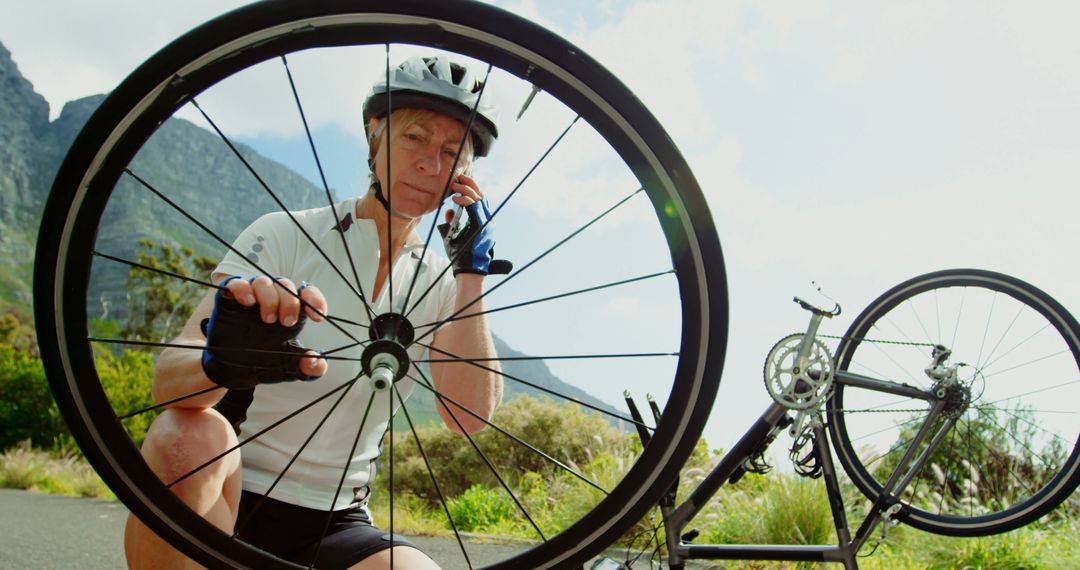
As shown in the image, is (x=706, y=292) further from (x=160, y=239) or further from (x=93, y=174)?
(x=160, y=239)

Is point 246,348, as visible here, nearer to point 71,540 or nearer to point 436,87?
point 436,87

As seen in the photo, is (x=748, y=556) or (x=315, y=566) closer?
(x=315, y=566)

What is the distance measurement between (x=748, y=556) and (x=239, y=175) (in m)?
135

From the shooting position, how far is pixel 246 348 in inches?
52.7

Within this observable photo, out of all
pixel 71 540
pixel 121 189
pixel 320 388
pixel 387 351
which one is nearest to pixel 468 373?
pixel 320 388

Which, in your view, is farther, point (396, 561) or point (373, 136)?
point (373, 136)

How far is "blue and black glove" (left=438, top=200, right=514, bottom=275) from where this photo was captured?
1.74 metres

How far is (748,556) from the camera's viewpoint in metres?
2.39

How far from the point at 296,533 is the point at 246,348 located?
68 cm

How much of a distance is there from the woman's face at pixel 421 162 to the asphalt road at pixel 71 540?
2.94 metres

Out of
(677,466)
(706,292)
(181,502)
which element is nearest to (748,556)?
(677,466)

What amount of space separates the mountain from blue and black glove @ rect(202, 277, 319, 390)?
75.6 meters

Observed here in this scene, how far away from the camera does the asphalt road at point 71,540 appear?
4.67 m

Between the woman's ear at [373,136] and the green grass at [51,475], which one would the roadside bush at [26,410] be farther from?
the woman's ear at [373,136]
